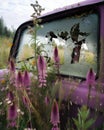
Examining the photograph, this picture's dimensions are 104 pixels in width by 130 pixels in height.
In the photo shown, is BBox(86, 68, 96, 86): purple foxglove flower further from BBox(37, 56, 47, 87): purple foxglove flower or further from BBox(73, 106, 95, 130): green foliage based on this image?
BBox(37, 56, 47, 87): purple foxglove flower

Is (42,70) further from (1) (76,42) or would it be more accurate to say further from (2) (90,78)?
(1) (76,42)

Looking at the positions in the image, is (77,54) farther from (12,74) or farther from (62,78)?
(12,74)

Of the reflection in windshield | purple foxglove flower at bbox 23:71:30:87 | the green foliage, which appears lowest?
the green foliage

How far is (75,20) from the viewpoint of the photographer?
4.22 metres

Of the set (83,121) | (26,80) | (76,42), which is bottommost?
(83,121)

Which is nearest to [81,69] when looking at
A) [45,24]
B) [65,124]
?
[65,124]

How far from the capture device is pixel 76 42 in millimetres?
4098

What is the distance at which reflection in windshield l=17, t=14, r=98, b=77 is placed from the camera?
3828mm

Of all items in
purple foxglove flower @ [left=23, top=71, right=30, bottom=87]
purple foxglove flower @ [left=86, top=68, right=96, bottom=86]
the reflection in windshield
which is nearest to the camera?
purple foxglove flower @ [left=86, top=68, right=96, bottom=86]

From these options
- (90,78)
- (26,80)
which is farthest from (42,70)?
(90,78)

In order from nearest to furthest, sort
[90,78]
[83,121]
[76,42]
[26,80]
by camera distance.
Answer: [83,121] < [90,78] < [26,80] < [76,42]

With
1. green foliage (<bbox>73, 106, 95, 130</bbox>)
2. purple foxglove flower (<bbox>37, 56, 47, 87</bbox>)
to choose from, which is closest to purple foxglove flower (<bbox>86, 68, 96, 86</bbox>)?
green foliage (<bbox>73, 106, 95, 130</bbox>)

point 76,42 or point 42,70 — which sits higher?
point 76,42

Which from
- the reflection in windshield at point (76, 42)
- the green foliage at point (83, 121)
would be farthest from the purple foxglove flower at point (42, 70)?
the green foliage at point (83, 121)
